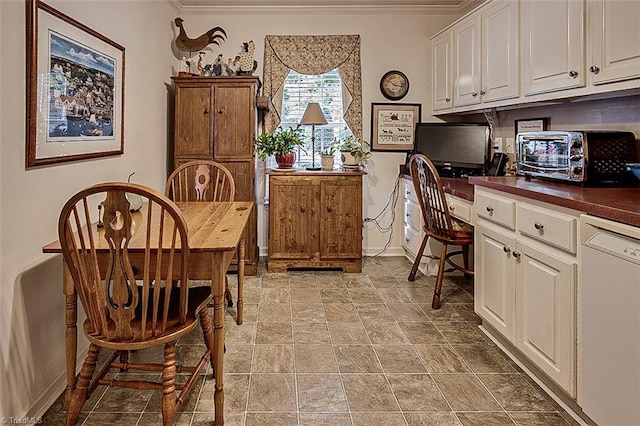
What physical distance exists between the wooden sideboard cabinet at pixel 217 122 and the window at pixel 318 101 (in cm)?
71

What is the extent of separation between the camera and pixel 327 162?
4.32m

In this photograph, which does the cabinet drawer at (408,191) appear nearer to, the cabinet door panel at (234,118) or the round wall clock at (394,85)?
the round wall clock at (394,85)

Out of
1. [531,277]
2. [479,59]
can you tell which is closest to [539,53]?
[479,59]

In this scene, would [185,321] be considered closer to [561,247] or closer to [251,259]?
[561,247]

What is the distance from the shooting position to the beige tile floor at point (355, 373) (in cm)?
192

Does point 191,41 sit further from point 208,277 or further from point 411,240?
point 208,277

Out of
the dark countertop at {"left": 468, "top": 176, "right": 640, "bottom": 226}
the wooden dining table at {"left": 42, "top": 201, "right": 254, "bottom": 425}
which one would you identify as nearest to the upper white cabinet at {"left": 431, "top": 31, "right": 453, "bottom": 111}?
the dark countertop at {"left": 468, "top": 176, "right": 640, "bottom": 226}

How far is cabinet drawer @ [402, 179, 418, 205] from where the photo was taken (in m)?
4.17

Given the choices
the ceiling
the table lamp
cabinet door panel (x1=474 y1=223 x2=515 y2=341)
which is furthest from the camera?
the ceiling

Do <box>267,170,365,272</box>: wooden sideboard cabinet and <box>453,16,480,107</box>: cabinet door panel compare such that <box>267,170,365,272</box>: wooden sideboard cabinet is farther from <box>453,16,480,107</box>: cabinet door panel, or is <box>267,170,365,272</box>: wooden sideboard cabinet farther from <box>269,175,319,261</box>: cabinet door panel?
<box>453,16,480,107</box>: cabinet door panel

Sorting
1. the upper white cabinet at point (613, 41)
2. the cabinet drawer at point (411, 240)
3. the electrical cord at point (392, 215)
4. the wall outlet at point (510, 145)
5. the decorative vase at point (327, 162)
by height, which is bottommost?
the cabinet drawer at point (411, 240)

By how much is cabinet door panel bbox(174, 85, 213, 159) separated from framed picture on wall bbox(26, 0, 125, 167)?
3.60ft

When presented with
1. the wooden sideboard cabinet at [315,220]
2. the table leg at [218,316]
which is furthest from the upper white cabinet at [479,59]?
the table leg at [218,316]

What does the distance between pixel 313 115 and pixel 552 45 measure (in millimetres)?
2187
